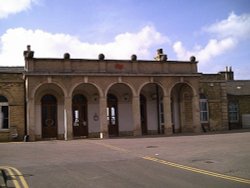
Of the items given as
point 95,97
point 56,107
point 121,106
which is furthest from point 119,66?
point 56,107

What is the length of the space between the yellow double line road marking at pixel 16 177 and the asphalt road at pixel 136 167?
161mm

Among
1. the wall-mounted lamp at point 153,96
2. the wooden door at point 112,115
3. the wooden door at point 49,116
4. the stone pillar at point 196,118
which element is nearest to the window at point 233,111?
the stone pillar at point 196,118

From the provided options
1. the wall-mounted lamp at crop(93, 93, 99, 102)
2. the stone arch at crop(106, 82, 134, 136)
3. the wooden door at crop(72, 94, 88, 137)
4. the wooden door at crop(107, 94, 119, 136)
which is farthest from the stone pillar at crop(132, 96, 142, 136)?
the wooden door at crop(72, 94, 88, 137)

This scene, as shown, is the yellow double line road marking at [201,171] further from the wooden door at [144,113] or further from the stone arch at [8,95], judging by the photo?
the wooden door at [144,113]

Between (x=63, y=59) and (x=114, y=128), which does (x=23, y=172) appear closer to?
(x=63, y=59)

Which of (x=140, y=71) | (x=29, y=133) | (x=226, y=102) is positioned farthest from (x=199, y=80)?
(x=29, y=133)

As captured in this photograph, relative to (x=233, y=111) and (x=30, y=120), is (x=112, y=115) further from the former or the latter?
(x=233, y=111)

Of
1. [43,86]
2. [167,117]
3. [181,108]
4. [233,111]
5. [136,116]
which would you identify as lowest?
[167,117]

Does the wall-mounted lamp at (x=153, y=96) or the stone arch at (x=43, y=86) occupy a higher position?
the stone arch at (x=43, y=86)

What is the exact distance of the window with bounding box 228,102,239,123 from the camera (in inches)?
1355

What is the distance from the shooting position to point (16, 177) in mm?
10328

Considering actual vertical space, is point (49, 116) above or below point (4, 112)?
below

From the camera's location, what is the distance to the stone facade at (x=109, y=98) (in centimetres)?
2492

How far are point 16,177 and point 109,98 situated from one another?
18.5 meters
